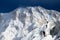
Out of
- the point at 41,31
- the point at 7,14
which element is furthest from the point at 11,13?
the point at 41,31

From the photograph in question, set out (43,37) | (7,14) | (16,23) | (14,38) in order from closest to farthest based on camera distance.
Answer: (43,37)
(14,38)
(16,23)
(7,14)

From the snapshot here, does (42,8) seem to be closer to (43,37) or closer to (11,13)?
(11,13)

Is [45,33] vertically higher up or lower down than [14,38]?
lower down

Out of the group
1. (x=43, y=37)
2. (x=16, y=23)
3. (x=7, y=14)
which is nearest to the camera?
(x=43, y=37)

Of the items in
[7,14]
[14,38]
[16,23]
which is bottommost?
[14,38]

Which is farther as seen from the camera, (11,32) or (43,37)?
(11,32)

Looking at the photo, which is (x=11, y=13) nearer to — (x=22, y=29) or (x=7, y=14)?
(x=7, y=14)
